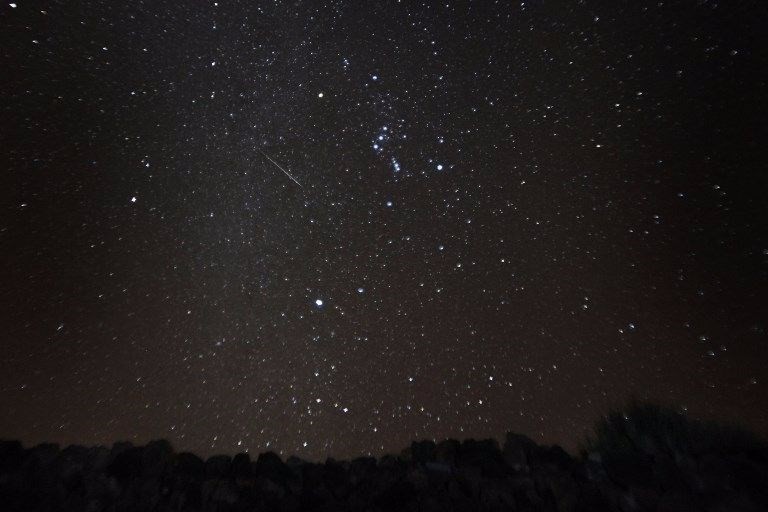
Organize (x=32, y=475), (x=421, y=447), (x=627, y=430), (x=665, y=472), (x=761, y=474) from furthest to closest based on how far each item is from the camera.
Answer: (x=627, y=430) < (x=421, y=447) < (x=32, y=475) < (x=665, y=472) < (x=761, y=474)

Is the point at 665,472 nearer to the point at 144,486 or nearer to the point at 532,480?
the point at 532,480

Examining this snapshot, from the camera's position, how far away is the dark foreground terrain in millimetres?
1396

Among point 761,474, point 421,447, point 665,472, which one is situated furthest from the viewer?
point 421,447

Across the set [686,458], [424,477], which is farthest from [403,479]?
[686,458]

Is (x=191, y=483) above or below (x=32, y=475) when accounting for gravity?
below

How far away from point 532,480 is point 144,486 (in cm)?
113

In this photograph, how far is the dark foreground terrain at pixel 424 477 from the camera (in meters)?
1.40

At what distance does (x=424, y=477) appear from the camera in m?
1.53

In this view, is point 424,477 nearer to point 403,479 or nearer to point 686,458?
point 403,479

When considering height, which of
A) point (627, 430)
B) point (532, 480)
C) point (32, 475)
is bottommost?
point (532, 480)

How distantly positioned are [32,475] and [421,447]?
117 centimetres

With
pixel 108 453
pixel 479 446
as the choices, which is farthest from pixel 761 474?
pixel 108 453

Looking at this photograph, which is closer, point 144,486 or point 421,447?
point 144,486

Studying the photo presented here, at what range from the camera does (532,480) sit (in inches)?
59.1
